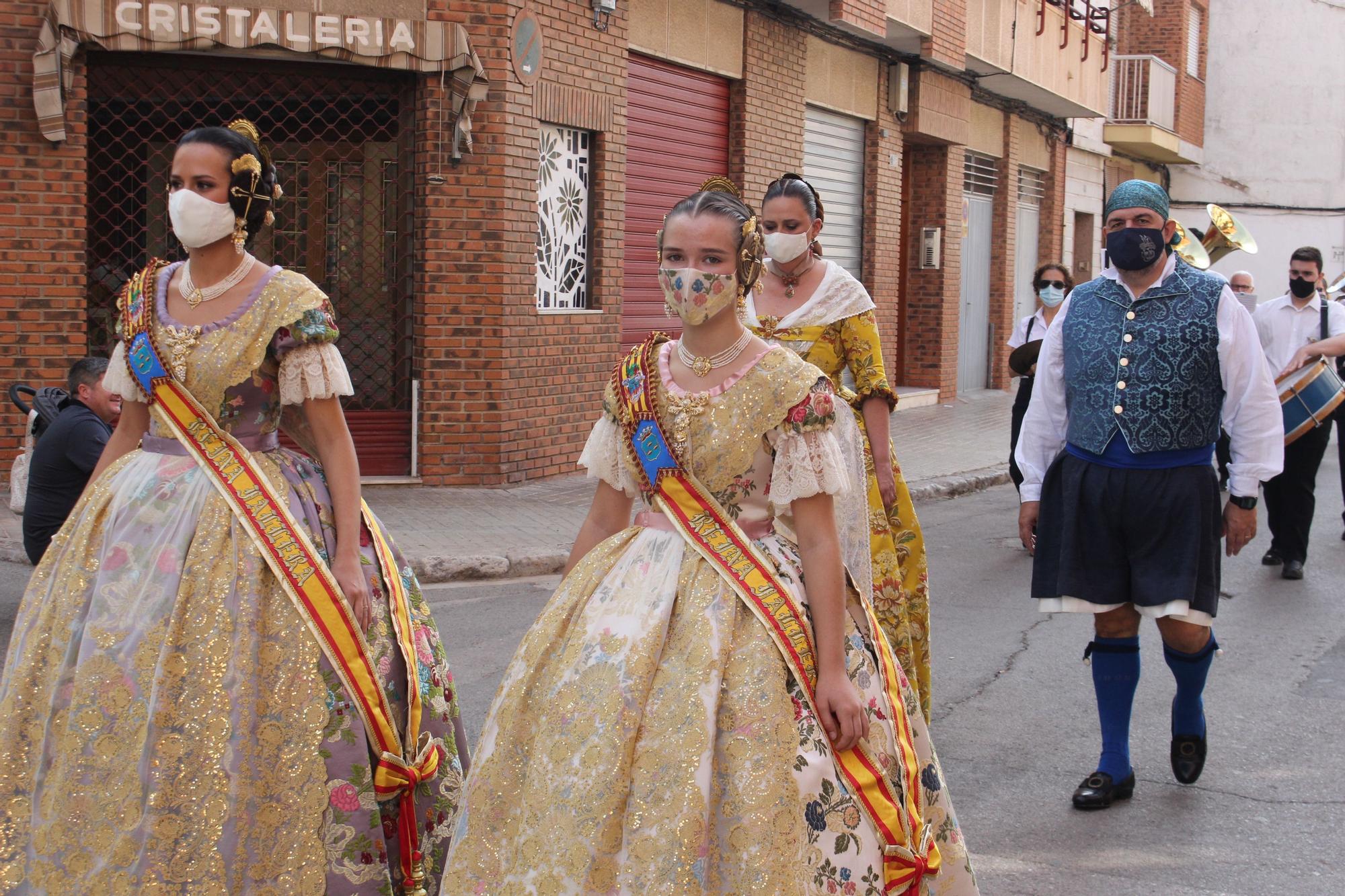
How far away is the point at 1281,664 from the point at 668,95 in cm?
851

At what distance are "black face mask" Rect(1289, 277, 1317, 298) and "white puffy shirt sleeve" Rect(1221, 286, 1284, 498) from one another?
5960mm

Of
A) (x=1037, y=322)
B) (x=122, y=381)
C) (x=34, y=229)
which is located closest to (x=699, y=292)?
(x=122, y=381)

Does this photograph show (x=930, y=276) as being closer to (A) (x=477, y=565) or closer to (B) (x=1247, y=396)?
(A) (x=477, y=565)

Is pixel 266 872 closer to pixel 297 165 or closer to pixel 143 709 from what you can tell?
pixel 143 709

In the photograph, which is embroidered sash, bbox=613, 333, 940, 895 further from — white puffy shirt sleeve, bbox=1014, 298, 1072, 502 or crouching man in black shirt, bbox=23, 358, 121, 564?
crouching man in black shirt, bbox=23, 358, 121, 564

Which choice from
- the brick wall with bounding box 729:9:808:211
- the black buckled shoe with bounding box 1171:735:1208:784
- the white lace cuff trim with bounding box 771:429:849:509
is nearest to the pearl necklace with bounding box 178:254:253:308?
the white lace cuff trim with bounding box 771:429:849:509

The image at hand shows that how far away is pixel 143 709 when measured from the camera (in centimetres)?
350

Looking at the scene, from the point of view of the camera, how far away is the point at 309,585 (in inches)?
143

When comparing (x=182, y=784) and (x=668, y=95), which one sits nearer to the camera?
(x=182, y=784)

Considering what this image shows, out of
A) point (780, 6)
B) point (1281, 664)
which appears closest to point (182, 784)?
point (1281, 664)

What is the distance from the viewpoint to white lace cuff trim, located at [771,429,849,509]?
3.25 meters

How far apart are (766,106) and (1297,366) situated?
7175 mm

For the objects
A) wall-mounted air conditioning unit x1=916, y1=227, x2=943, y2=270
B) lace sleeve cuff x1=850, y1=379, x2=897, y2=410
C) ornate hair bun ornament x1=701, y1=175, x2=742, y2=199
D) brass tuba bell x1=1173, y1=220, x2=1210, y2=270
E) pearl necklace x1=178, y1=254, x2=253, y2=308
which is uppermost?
wall-mounted air conditioning unit x1=916, y1=227, x2=943, y2=270

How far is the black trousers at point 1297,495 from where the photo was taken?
9.46 metres
